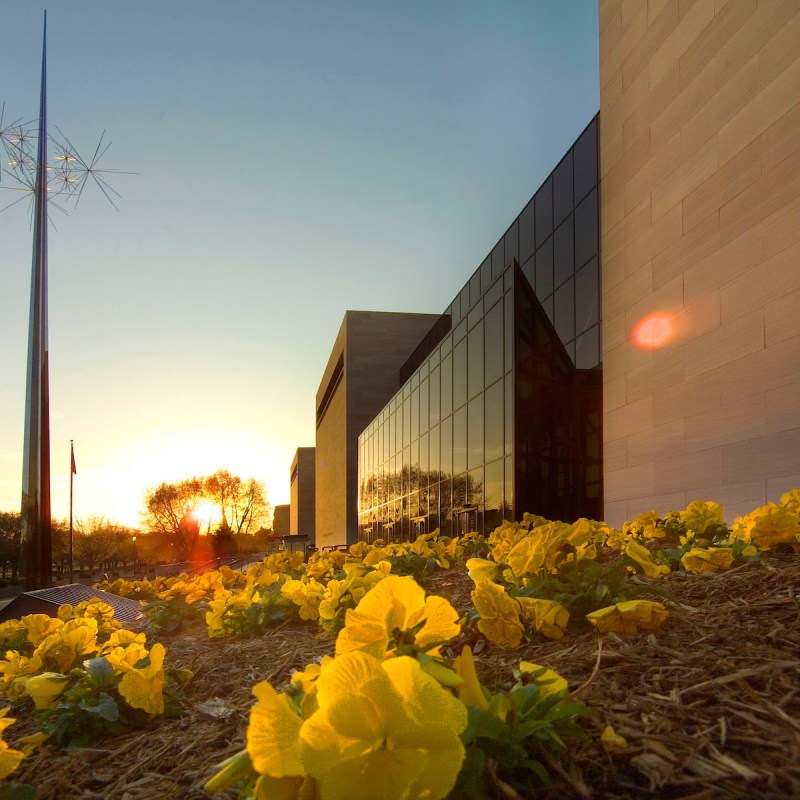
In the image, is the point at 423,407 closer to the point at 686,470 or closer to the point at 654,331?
the point at 654,331

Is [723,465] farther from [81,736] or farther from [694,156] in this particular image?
[81,736]

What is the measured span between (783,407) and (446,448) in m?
13.2

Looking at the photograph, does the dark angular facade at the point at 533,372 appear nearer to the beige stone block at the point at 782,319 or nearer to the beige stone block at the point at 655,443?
the beige stone block at the point at 655,443

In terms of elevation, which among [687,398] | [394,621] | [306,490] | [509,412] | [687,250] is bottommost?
[306,490]

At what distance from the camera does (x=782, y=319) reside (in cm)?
764

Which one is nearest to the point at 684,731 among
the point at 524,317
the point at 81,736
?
the point at 81,736

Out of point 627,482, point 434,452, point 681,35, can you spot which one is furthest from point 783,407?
point 434,452

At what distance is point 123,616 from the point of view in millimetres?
6184

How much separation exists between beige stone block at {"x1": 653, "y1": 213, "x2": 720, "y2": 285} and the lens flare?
1.64ft

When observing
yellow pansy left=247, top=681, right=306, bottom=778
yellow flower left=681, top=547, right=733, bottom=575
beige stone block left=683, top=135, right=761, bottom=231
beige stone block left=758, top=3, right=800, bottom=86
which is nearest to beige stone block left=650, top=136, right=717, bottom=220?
beige stone block left=683, top=135, right=761, bottom=231

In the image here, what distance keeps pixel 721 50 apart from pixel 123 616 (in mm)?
9023

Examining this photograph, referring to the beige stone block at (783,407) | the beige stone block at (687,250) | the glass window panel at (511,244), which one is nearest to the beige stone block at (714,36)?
the beige stone block at (687,250)

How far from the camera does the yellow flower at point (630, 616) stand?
2146 mm

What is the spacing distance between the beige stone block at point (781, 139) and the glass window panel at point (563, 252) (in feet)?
18.8
